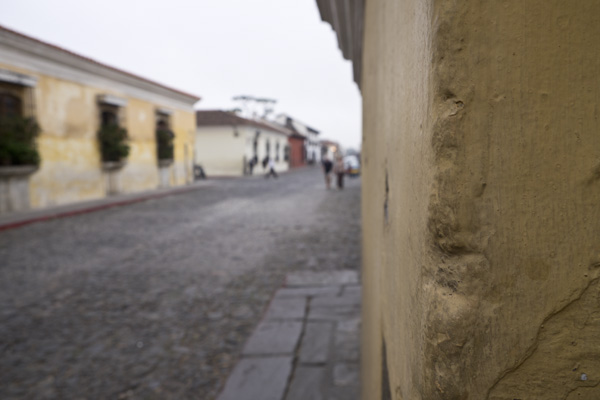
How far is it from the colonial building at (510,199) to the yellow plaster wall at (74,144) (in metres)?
12.6

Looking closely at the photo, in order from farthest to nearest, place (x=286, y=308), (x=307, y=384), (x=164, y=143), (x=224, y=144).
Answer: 1. (x=224, y=144)
2. (x=164, y=143)
3. (x=286, y=308)
4. (x=307, y=384)

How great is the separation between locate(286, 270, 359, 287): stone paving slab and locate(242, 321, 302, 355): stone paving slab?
1.11 meters

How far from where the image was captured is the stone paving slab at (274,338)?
3.23 meters

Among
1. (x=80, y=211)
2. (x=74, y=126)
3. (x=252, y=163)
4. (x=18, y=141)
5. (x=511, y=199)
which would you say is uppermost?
(x=74, y=126)

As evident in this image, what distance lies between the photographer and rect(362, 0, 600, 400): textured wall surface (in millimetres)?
419

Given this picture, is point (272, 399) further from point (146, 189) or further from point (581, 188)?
point (146, 189)

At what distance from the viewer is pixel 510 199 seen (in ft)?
1.42

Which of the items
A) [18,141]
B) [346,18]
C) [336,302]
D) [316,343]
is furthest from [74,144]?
[346,18]

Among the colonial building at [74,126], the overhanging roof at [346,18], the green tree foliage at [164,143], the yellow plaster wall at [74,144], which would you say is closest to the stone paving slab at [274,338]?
the overhanging roof at [346,18]

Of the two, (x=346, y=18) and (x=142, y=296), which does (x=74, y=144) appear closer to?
(x=142, y=296)

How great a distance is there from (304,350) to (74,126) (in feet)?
40.2

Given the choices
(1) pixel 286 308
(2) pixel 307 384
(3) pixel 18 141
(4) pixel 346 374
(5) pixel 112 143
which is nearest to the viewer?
(2) pixel 307 384

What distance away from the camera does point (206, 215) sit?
414 inches

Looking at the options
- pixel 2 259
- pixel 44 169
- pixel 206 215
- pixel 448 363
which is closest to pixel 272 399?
pixel 448 363
